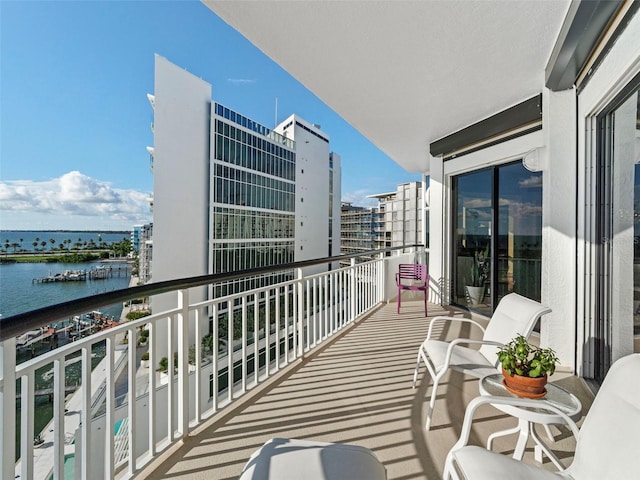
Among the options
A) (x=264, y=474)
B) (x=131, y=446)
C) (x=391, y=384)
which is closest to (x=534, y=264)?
(x=391, y=384)

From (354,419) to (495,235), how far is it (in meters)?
3.38

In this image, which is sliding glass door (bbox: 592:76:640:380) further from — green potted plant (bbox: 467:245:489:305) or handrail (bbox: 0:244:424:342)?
handrail (bbox: 0:244:424:342)

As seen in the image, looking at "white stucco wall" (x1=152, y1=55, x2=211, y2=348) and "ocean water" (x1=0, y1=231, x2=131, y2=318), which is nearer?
"ocean water" (x1=0, y1=231, x2=131, y2=318)

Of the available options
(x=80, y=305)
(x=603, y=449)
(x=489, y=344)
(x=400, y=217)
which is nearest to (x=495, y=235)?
(x=489, y=344)

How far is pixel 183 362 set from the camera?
181 cm

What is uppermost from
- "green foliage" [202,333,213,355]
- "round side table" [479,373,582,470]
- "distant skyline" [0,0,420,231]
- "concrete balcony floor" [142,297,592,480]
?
"distant skyline" [0,0,420,231]

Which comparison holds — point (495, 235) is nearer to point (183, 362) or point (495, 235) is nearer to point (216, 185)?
point (183, 362)

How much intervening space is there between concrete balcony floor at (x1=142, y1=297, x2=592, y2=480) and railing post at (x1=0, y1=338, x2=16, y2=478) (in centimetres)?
80

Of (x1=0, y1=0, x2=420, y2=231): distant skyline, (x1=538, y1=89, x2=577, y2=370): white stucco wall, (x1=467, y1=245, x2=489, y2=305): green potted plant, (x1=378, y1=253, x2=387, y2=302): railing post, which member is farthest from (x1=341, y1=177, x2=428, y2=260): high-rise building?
(x1=538, y1=89, x2=577, y2=370): white stucco wall

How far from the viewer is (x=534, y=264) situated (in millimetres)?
3674

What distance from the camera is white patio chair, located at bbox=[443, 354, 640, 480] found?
1.02 m

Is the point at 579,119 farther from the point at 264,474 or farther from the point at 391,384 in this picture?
the point at 264,474

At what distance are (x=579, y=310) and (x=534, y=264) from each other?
114 centimetres

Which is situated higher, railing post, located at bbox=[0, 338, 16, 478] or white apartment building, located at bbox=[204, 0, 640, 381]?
white apartment building, located at bbox=[204, 0, 640, 381]
